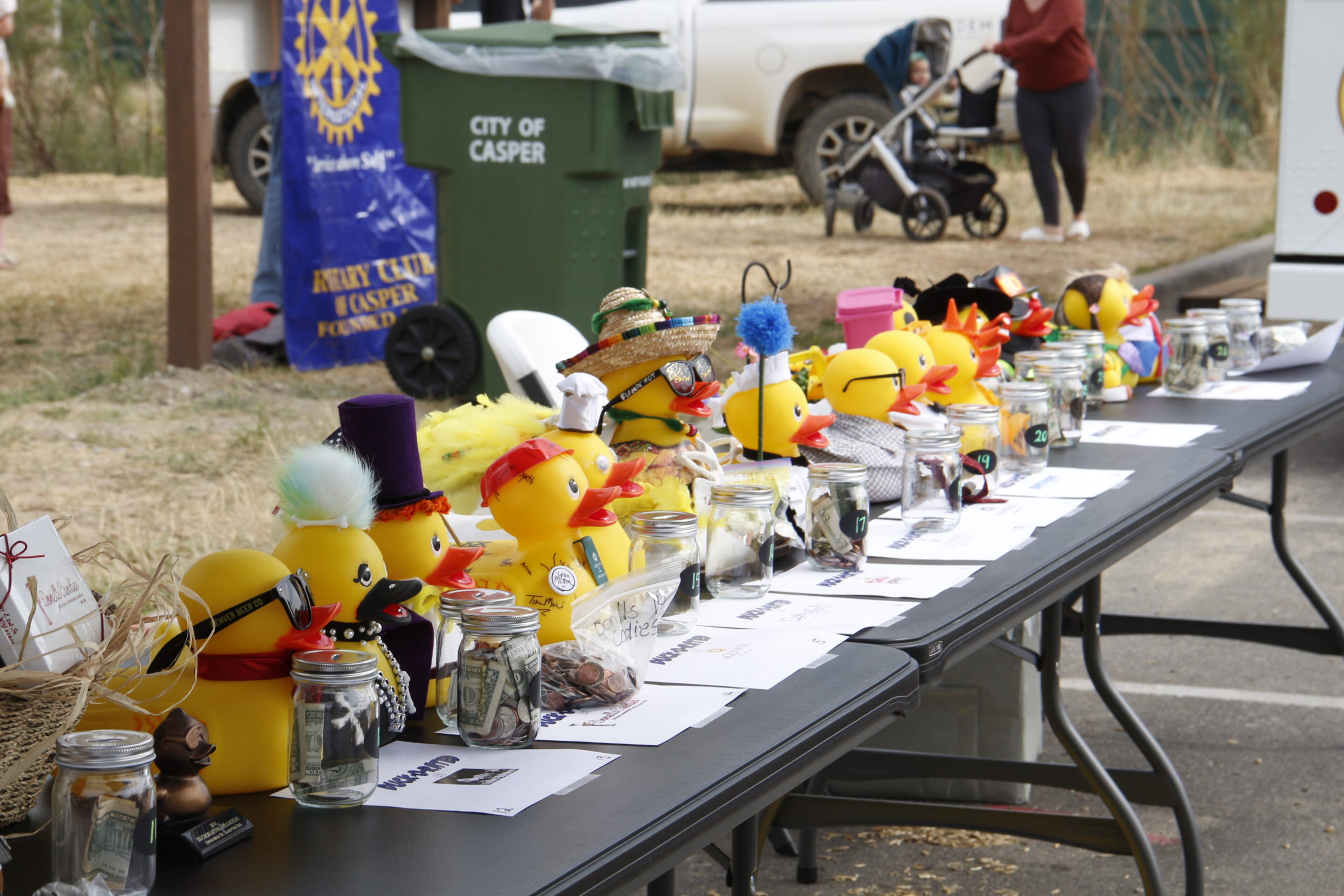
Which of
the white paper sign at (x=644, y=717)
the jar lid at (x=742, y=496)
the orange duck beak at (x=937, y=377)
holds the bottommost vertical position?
the white paper sign at (x=644, y=717)

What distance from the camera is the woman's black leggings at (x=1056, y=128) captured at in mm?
10109

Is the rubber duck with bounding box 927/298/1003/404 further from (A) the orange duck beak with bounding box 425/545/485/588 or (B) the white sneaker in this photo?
(B) the white sneaker

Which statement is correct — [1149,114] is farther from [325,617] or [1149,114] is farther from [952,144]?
[325,617]

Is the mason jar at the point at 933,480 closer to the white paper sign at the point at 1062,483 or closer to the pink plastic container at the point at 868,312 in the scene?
the white paper sign at the point at 1062,483

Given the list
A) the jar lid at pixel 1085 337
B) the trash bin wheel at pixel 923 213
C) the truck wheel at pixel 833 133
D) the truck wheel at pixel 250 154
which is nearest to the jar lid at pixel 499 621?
the jar lid at pixel 1085 337

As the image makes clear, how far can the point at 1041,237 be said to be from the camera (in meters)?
10.6

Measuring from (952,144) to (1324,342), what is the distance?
7887mm

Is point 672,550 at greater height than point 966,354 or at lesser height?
lesser

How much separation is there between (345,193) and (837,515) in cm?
528

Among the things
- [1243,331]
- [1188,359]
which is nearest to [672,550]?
[1188,359]

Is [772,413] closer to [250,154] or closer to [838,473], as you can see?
[838,473]

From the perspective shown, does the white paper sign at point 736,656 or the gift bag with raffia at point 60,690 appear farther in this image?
the white paper sign at point 736,656

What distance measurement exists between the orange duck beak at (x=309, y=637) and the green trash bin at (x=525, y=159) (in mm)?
4594

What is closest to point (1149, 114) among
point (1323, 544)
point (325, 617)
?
point (1323, 544)
